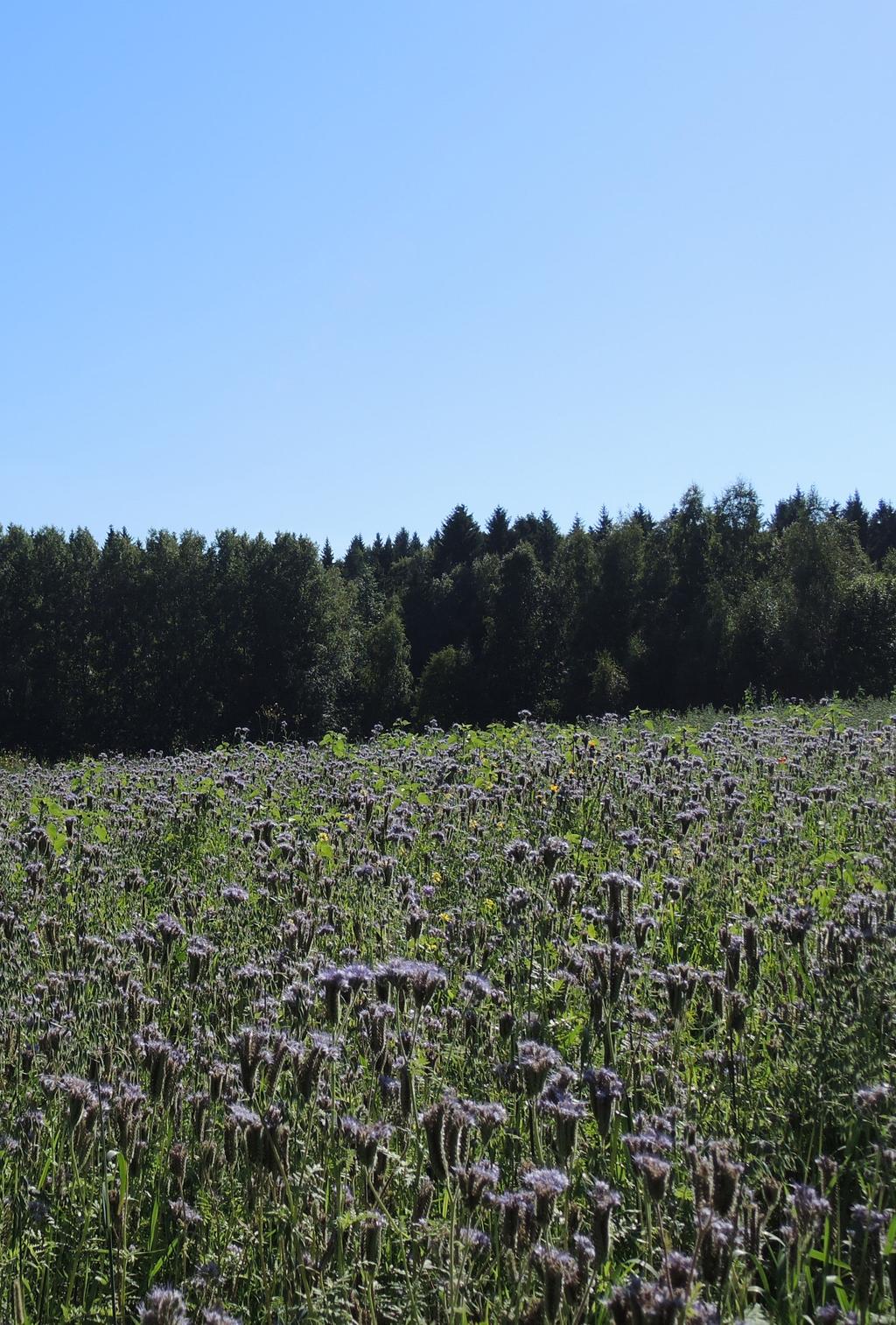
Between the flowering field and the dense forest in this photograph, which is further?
the dense forest

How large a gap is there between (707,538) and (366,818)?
46.5 metres

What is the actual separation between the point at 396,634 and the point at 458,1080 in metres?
50.7

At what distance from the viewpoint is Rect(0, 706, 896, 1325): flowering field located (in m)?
2.34

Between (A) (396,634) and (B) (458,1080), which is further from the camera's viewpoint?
(A) (396,634)

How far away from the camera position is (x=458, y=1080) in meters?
3.58

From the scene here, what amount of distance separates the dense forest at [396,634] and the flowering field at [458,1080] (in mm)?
35858

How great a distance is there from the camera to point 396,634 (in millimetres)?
54094

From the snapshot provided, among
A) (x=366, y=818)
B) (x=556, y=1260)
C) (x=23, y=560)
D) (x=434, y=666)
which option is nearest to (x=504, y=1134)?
(x=556, y=1260)

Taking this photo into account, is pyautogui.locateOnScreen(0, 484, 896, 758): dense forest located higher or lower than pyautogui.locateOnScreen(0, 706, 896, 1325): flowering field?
higher

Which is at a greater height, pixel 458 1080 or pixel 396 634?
pixel 396 634

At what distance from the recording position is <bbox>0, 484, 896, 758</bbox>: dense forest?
43562 mm

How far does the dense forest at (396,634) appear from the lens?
43562 mm

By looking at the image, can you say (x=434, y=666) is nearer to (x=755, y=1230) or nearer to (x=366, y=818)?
(x=366, y=818)

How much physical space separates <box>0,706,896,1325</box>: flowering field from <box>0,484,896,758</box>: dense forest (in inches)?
1412
